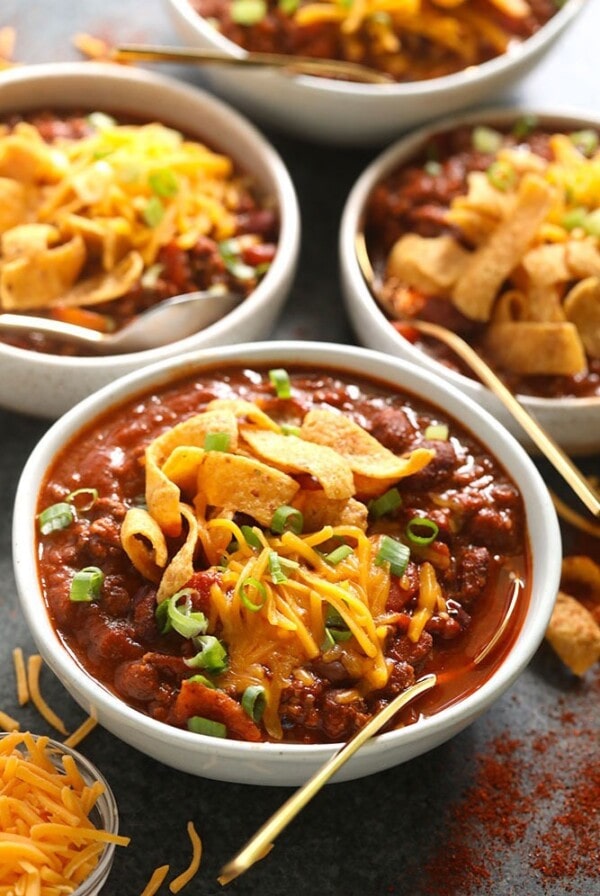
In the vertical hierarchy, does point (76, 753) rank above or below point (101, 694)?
below

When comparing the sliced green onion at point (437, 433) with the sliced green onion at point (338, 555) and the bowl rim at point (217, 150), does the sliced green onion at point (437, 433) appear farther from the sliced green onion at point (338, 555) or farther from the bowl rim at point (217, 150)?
the bowl rim at point (217, 150)

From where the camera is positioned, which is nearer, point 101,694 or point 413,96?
point 101,694

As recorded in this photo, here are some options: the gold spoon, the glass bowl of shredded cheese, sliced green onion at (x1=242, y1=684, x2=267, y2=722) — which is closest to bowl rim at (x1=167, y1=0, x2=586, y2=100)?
the gold spoon

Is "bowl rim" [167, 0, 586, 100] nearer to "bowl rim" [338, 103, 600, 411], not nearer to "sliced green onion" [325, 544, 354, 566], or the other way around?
"bowl rim" [338, 103, 600, 411]

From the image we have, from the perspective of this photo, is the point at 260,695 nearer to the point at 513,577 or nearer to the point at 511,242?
the point at 513,577

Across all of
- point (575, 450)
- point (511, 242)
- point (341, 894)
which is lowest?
point (341, 894)

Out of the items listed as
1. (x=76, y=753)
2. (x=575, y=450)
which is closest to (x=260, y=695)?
(x=76, y=753)

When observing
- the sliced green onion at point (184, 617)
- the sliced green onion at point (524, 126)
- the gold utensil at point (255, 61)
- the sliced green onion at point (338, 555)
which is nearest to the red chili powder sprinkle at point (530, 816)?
the sliced green onion at point (338, 555)

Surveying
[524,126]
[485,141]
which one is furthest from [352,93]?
[524,126]
